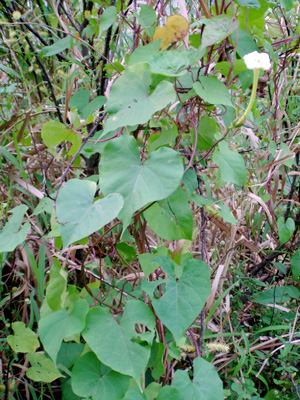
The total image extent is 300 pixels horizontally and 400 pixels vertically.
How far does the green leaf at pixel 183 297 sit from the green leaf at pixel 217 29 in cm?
40

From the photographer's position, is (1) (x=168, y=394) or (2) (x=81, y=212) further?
(1) (x=168, y=394)

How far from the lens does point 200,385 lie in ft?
2.24

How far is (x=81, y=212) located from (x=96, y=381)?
343mm

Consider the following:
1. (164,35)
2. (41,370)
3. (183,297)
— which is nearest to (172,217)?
(183,297)

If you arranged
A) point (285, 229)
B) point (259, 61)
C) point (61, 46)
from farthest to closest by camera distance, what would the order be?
point (285, 229) → point (61, 46) → point (259, 61)

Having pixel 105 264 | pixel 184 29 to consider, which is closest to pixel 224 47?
pixel 184 29

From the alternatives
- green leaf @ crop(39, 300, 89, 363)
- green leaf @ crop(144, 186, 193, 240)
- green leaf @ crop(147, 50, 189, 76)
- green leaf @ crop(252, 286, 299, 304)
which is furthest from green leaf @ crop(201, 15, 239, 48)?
green leaf @ crop(252, 286, 299, 304)

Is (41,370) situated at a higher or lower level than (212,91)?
lower

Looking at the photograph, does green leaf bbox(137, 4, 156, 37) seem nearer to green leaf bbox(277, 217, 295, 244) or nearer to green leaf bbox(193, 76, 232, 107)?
green leaf bbox(193, 76, 232, 107)

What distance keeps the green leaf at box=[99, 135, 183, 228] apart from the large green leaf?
0.22m

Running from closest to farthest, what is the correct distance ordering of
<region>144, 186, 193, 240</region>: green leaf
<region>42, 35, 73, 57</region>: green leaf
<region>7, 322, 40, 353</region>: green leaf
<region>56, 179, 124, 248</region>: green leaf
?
1. <region>56, 179, 124, 248</region>: green leaf
2. <region>144, 186, 193, 240</region>: green leaf
3. <region>7, 322, 40, 353</region>: green leaf
4. <region>42, 35, 73, 57</region>: green leaf

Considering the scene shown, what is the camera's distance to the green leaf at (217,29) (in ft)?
1.87

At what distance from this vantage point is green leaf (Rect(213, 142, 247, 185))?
2.26 ft

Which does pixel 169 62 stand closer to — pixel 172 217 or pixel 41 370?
pixel 172 217
